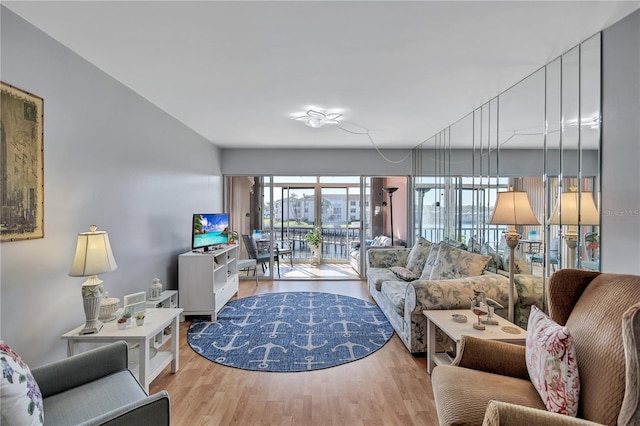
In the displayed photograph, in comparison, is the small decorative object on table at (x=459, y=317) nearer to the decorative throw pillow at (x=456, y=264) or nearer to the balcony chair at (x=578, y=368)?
the balcony chair at (x=578, y=368)

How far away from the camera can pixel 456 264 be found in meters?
3.18

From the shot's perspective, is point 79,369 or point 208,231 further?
point 208,231

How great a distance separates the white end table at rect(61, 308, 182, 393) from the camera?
2.03 meters

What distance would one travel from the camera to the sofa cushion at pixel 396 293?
3.08m

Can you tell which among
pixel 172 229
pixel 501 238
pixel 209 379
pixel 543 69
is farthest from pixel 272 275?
pixel 543 69

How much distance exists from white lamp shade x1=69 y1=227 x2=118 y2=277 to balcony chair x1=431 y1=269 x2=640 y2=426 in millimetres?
2179

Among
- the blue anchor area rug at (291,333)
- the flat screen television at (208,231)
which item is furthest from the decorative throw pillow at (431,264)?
the flat screen television at (208,231)

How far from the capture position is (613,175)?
6.41 feet

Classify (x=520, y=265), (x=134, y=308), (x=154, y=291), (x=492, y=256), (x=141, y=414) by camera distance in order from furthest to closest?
(x=492, y=256)
(x=154, y=291)
(x=520, y=265)
(x=134, y=308)
(x=141, y=414)

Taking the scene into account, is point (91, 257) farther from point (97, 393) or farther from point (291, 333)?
point (291, 333)

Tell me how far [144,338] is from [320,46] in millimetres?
2350

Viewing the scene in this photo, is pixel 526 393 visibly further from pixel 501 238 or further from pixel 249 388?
pixel 501 238

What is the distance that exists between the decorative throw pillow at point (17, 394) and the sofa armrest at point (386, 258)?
4.04 m

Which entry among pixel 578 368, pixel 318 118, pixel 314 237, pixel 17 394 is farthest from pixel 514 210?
pixel 314 237
